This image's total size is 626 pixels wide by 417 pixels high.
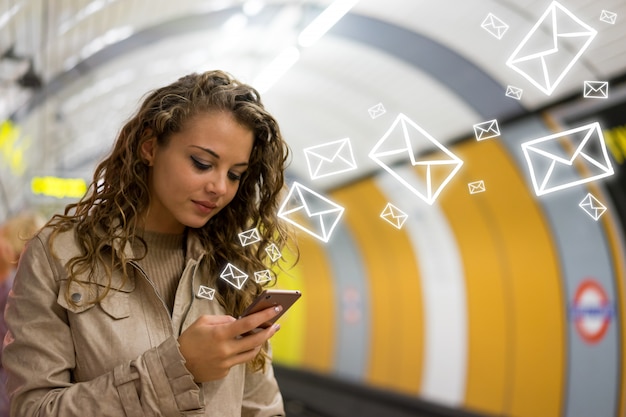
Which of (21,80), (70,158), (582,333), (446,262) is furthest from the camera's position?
(70,158)

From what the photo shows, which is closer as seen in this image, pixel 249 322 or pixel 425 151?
pixel 249 322

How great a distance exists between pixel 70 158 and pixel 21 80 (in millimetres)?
4634

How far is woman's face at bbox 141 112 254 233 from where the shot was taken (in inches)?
93.5

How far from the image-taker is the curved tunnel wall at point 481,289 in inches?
319

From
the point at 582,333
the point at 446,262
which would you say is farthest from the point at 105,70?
the point at 582,333

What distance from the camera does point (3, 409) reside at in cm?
443

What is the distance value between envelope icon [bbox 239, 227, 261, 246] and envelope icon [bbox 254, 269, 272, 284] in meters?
0.11

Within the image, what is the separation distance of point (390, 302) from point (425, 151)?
699 cm

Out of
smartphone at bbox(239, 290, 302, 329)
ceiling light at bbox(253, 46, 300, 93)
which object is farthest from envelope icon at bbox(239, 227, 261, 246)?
ceiling light at bbox(253, 46, 300, 93)

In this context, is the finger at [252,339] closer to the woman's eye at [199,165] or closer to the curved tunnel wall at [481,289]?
the woman's eye at [199,165]

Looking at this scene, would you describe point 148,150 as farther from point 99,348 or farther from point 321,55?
point 321,55

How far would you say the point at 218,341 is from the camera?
209 centimetres

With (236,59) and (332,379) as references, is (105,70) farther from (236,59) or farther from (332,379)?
(332,379)

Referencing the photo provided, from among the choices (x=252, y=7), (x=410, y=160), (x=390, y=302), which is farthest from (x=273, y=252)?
(x=390, y=302)
